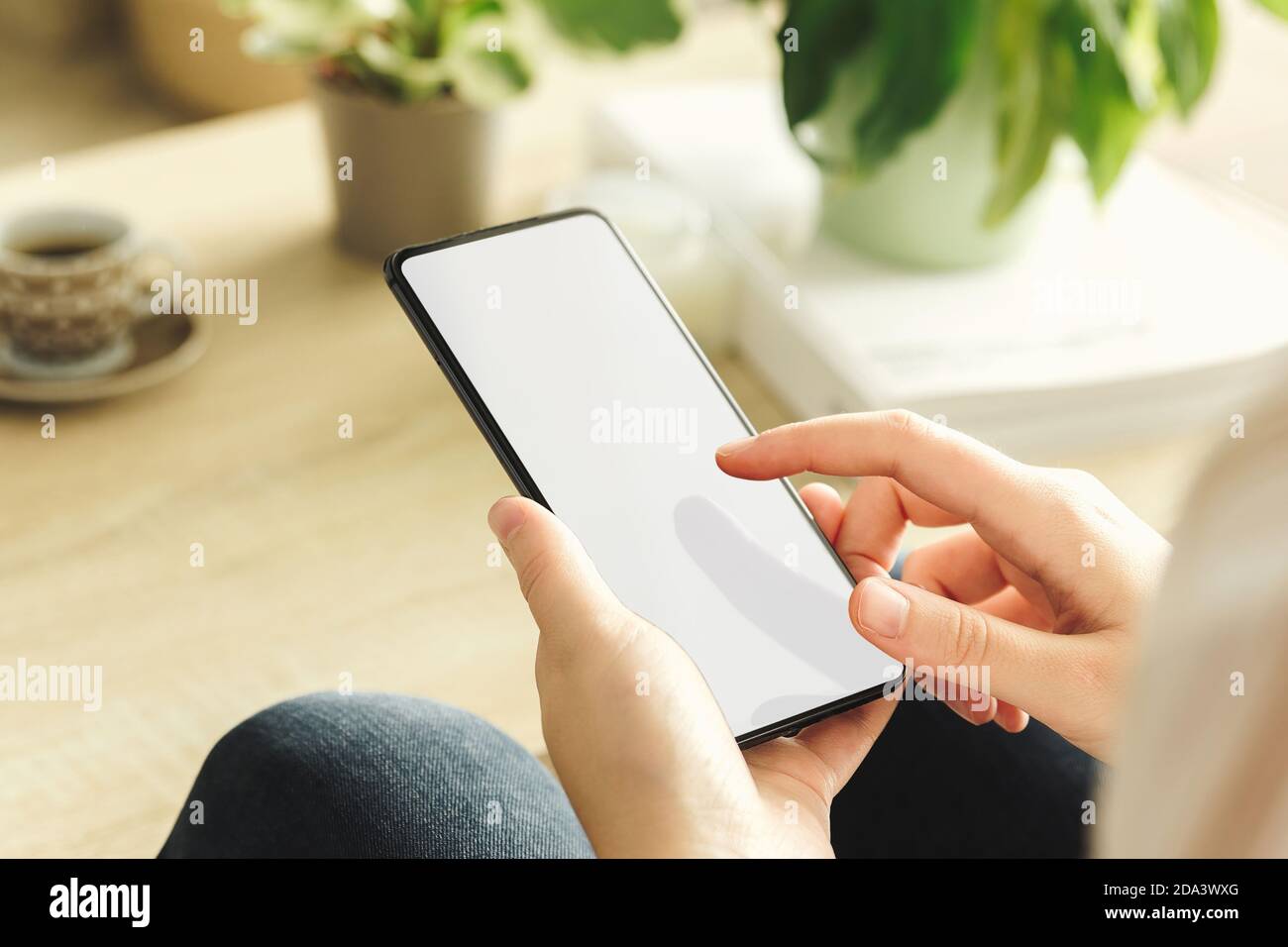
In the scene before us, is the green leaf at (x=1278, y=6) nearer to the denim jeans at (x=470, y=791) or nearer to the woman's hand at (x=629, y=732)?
the denim jeans at (x=470, y=791)

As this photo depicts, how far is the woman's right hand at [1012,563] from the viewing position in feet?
1.66

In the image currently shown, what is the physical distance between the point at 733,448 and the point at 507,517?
13cm

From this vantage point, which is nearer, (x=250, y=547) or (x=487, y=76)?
(x=250, y=547)

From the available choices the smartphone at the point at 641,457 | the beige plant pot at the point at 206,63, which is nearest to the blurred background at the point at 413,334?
the smartphone at the point at 641,457

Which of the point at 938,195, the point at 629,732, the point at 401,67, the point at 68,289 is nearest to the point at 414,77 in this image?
the point at 401,67

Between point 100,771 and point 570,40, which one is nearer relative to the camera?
point 100,771

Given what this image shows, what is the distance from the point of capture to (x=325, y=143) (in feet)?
3.07

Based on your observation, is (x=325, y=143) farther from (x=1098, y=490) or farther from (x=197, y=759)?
(x=1098, y=490)

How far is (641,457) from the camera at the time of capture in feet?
1.94

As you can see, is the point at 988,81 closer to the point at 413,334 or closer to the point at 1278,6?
the point at 1278,6

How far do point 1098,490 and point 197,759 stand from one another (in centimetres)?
45

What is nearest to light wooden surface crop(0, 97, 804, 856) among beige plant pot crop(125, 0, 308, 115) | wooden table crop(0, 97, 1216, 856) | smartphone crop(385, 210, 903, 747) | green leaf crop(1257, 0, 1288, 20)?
wooden table crop(0, 97, 1216, 856)

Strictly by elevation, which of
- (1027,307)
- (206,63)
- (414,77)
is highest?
(414,77)
